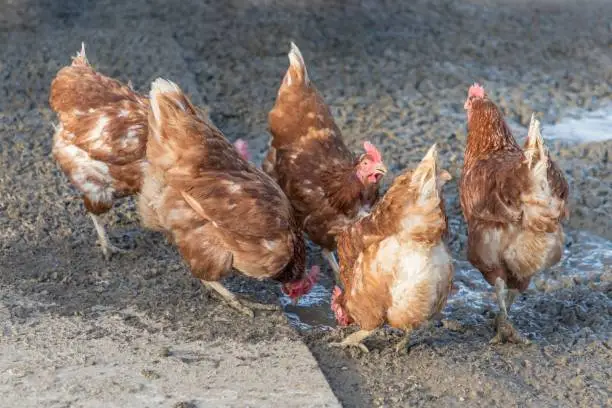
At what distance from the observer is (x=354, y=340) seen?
4.66 m

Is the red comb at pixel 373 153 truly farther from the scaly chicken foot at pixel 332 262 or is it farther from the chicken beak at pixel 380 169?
the scaly chicken foot at pixel 332 262

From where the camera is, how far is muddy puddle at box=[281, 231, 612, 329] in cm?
526

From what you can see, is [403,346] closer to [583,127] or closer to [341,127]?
[341,127]

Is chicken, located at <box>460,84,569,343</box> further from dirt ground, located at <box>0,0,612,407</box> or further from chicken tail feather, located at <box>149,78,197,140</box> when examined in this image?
chicken tail feather, located at <box>149,78,197,140</box>

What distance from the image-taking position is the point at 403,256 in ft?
13.7

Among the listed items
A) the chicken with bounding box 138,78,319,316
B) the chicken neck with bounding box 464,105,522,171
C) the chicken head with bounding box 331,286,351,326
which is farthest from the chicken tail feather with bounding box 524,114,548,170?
the chicken with bounding box 138,78,319,316

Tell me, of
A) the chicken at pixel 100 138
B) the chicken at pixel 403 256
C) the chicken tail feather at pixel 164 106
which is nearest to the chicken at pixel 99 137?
the chicken at pixel 100 138

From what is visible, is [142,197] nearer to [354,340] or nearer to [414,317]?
[354,340]

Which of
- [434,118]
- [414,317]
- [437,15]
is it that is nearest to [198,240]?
[414,317]

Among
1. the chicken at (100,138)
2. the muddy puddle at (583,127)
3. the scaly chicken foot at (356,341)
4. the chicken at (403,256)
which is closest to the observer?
the chicken at (403,256)

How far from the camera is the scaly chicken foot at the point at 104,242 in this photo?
18.3 feet

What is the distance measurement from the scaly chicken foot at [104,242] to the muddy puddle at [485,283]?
1138 millimetres

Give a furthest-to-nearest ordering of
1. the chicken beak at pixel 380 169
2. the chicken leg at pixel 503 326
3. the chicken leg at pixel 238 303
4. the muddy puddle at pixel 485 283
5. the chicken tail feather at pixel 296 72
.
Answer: the chicken tail feather at pixel 296 72 → the muddy puddle at pixel 485 283 → the chicken beak at pixel 380 169 → the chicken leg at pixel 238 303 → the chicken leg at pixel 503 326

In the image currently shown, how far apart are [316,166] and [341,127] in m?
2.11
